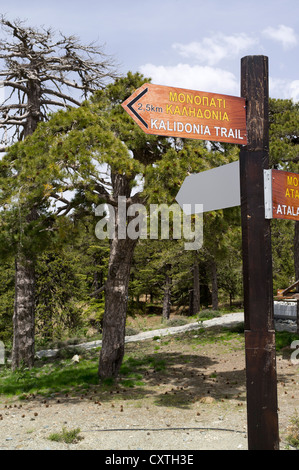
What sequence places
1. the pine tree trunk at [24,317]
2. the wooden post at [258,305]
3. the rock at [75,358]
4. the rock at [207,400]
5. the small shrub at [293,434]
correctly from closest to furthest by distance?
the wooden post at [258,305], the small shrub at [293,434], the rock at [207,400], the pine tree trunk at [24,317], the rock at [75,358]

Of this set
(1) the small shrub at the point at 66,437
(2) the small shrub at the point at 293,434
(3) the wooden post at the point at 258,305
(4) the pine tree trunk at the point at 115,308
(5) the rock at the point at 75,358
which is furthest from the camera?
(5) the rock at the point at 75,358

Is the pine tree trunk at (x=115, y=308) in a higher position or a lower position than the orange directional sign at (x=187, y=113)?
lower

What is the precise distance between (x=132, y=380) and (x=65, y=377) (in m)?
1.93

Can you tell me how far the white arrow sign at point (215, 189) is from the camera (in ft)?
13.5

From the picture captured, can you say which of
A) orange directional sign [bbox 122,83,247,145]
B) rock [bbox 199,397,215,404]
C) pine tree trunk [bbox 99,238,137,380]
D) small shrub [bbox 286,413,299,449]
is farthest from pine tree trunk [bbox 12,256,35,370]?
orange directional sign [bbox 122,83,247,145]

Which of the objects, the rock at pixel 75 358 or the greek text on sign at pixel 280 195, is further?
the rock at pixel 75 358

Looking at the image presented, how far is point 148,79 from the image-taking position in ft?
38.8

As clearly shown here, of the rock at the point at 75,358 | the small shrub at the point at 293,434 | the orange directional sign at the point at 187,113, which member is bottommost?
the rock at the point at 75,358

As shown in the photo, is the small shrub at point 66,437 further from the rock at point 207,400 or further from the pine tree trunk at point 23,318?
the pine tree trunk at point 23,318

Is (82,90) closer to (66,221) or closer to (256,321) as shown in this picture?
(66,221)

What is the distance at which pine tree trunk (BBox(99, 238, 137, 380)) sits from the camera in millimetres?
11531

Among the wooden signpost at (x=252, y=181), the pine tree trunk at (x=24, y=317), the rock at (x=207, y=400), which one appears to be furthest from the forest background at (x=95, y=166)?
the wooden signpost at (x=252, y=181)

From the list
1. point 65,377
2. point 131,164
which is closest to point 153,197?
point 131,164

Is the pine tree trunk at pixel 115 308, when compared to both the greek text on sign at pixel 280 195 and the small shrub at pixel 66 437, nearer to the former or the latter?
the small shrub at pixel 66 437
